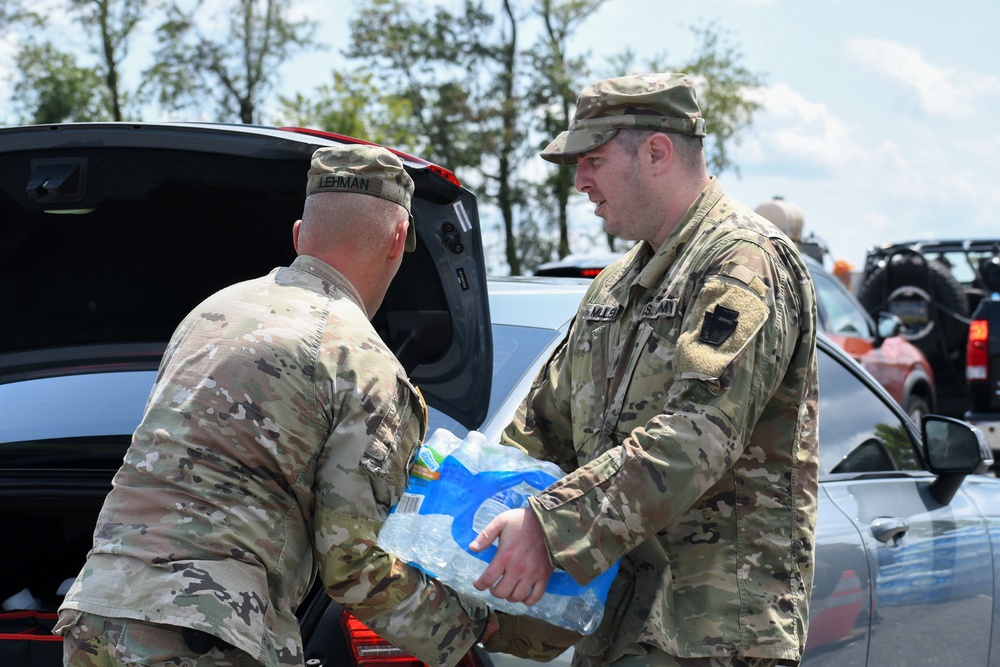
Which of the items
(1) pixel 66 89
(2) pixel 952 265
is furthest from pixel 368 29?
(2) pixel 952 265

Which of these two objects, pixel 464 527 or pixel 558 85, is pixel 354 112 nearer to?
pixel 558 85

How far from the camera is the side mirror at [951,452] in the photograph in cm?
356

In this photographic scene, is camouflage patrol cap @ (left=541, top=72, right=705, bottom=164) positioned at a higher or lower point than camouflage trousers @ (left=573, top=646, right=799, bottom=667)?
higher

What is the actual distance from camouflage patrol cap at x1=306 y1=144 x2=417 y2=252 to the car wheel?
1000 cm

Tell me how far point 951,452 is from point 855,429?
309mm

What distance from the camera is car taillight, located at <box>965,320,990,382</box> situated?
967 cm

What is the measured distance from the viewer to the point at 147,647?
1.96 m

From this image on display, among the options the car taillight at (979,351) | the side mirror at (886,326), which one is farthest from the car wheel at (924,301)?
the side mirror at (886,326)

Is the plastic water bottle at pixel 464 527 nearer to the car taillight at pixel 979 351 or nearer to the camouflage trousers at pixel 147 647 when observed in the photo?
the camouflage trousers at pixel 147 647

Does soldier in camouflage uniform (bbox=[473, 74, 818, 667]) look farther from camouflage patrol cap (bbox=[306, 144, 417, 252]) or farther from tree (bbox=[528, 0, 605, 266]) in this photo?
tree (bbox=[528, 0, 605, 266])

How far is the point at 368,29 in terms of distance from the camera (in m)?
34.2

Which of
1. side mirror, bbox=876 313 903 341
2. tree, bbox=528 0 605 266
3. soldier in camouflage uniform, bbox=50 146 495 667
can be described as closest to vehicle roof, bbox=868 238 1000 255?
side mirror, bbox=876 313 903 341

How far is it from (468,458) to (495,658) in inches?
17.0

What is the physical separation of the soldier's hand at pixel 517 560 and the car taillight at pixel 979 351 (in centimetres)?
850
